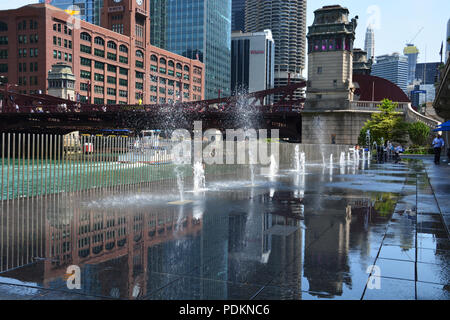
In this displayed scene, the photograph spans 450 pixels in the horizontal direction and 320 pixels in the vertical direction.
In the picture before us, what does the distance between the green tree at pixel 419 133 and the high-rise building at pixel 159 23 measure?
492ft

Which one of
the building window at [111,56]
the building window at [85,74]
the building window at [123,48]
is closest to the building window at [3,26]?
the building window at [85,74]

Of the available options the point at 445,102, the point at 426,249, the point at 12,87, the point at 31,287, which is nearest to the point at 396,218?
the point at 426,249

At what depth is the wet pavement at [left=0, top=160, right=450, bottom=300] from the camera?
17.2ft

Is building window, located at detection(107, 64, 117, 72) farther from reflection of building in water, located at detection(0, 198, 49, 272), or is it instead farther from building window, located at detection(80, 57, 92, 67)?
reflection of building in water, located at detection(0, 198, 49, 272)

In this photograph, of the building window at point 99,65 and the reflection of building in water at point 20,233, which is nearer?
the reflection of building in water at point 20,233

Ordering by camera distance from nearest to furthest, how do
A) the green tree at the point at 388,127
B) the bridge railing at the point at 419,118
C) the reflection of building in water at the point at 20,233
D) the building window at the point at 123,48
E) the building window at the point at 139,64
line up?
the reflection of building in water at the point at 20,233 < the bridge railing at the point at 419,118 < the green tree at the point at 388,127 < the building window at the point at 123,48 < the building window at the point at 139,64

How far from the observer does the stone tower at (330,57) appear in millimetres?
68875

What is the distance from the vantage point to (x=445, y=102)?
41594 mm

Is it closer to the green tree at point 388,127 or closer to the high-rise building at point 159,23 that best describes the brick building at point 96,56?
the high-rise building at point 159,23

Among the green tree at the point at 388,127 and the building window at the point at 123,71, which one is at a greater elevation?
the building window at the point at 123,71

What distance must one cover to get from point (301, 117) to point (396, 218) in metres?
64.3

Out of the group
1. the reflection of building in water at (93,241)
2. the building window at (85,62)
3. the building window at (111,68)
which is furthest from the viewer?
the building window at (111,68)

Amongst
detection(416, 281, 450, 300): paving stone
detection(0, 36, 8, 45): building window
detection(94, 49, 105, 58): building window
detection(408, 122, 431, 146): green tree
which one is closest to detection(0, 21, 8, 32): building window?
detection(0, 36, 8, 45): building window
